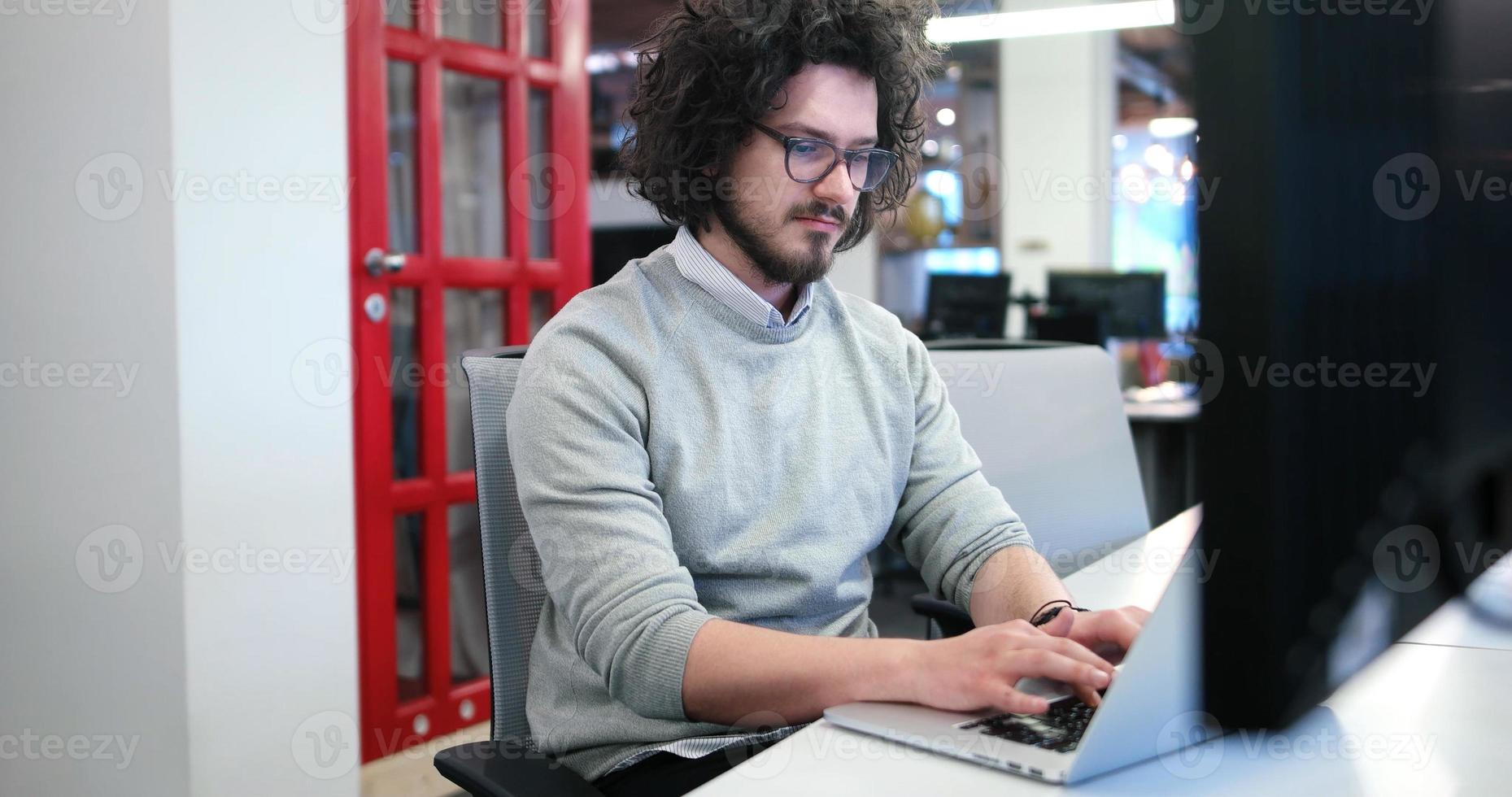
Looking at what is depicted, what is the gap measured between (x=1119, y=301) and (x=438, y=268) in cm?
265

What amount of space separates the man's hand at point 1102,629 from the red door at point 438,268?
1.78 meters

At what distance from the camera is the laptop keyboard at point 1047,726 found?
0.73 m

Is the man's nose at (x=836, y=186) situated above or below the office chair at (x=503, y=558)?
above

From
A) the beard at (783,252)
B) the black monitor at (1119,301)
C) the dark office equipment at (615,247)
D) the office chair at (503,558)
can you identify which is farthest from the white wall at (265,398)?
the dark office equipment at (615,247)

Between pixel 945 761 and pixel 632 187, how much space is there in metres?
1.06

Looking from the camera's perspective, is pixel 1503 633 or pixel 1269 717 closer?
pixel 1269 717

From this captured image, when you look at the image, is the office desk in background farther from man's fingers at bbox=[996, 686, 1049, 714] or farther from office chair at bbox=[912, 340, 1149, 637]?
→ man's fingers at bbox=[996, 686, 1049, 714]

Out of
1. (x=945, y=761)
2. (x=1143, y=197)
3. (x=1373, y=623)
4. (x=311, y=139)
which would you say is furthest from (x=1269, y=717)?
(x=1143, y=197)

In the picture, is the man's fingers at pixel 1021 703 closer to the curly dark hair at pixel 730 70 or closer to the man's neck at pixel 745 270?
the man's neck at pixel 745 270

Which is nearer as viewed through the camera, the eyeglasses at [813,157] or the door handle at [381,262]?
the eyeglasses at [813,157]

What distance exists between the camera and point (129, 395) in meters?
1.85

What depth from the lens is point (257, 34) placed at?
199cm

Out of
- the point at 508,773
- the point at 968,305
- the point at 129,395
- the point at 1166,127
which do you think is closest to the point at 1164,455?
the point at 968,305

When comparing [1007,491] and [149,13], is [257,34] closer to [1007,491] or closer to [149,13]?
[149,13]
